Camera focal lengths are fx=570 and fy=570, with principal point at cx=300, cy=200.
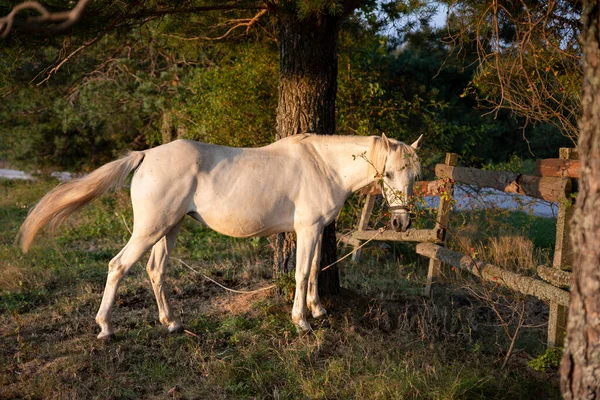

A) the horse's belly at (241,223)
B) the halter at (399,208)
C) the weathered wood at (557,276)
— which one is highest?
the halter at (399,208)

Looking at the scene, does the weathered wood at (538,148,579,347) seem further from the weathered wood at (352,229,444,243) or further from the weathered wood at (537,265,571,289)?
the weathered wood at (352,229,444,243)

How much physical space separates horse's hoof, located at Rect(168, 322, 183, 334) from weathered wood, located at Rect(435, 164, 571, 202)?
327 centimetres

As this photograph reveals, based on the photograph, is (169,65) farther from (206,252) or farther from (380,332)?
(380,332)

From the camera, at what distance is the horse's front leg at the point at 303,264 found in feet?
16.5

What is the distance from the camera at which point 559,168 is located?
186 inches

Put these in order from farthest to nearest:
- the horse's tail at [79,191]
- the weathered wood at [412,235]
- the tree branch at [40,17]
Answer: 1. the weathered wood at [412,235]
2. the horse's tail at [79,191]
3. the tree branch at [40,17]

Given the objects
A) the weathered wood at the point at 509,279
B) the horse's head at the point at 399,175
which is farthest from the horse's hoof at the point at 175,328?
the weathered wood at the point at 509,279

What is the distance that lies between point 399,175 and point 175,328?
238 cm

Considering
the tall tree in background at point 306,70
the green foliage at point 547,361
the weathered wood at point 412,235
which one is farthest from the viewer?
the weathered wood at point 412,235

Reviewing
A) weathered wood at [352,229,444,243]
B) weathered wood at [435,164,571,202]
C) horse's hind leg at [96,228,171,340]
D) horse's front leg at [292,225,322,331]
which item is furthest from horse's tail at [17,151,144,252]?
weathered wood at [435,164,571,202]

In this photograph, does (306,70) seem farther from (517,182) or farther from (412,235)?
(412,235)

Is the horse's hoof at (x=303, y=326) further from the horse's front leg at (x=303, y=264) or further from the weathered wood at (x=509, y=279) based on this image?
the weathered wood at (x=509, y=279)

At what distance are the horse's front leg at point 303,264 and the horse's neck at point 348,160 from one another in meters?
0.52

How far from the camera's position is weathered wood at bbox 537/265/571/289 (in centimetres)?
445
